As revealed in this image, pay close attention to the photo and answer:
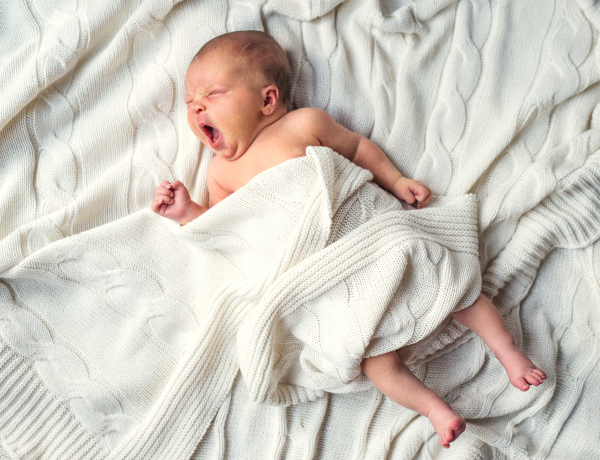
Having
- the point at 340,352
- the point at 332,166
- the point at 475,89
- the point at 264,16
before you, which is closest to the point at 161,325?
the point at 340,352

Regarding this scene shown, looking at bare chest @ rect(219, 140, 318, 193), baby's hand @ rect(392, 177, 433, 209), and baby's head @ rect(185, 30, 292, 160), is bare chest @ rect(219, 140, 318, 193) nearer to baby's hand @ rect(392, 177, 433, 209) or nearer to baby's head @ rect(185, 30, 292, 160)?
baby's head @ rect(185, 30, 292, 160)

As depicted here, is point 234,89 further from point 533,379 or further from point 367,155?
point 533,379

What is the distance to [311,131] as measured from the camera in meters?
1.32

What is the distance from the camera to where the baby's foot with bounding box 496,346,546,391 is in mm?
1198

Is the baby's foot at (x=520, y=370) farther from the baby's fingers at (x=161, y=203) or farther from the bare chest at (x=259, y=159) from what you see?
the baby's fingers at (x=161, y=203)

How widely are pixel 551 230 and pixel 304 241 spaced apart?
65cm

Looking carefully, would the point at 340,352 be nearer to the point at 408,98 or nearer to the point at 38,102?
the point at 408,98

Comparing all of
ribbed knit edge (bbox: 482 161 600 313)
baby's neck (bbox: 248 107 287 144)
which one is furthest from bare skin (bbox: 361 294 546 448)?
baby's neck (bbox: 248 107 287 144)

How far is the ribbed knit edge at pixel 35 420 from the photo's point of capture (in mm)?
1243

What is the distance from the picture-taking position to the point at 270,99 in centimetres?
133

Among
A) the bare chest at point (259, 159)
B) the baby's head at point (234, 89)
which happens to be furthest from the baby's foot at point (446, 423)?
the baby's head at point (234, 89)

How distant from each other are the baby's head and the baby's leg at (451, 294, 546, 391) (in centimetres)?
71

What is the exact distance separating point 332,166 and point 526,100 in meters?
0.59

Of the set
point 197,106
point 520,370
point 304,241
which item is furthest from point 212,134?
point 520,370
